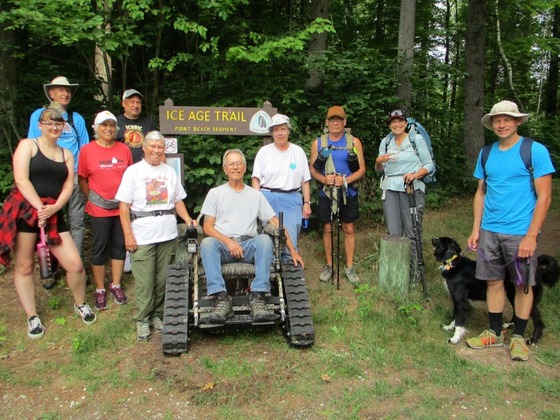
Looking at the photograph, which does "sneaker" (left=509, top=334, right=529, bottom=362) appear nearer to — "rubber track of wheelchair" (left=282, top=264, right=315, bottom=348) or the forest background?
"rubber track of wheelchair" (left=282, top=264, right=315, bottom=348)

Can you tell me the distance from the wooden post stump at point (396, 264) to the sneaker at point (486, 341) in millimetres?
993

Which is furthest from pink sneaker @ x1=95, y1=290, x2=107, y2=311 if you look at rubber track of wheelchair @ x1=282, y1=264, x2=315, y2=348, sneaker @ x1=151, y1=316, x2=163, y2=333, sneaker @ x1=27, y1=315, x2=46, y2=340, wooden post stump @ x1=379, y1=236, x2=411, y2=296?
Answer: wooden post stump @ x1=379, y1=236, x2=411, y2=296

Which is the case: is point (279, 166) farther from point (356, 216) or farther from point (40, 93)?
point (40, 93)

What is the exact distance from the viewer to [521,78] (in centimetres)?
1814

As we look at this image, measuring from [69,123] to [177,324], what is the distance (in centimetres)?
248

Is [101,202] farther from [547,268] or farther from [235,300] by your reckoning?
[547,268]

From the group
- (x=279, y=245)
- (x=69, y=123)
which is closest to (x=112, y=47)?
(x=69, y=123)

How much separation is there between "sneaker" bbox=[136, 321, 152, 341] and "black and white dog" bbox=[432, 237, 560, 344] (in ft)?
8.87

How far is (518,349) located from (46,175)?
171 inches

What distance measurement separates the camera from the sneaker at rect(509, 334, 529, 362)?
365 centimetres

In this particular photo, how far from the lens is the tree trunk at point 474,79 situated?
10578 mm

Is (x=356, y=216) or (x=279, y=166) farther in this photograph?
(x=356, y=216)

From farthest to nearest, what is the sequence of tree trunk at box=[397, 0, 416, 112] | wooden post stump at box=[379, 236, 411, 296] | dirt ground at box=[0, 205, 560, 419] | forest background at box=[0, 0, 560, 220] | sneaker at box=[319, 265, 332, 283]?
tree trunk at box=[397, 0, 416, 112]
forest background at box=[0, 0, 560, 220]
sneaker at box=[319, 265, 332, 283]
wooden post stump at box=[379, 236, 411, 296]
dirt ground at box=[0, 205, 560, 419]

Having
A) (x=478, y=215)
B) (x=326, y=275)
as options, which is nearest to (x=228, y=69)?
(x=326, y=275)
